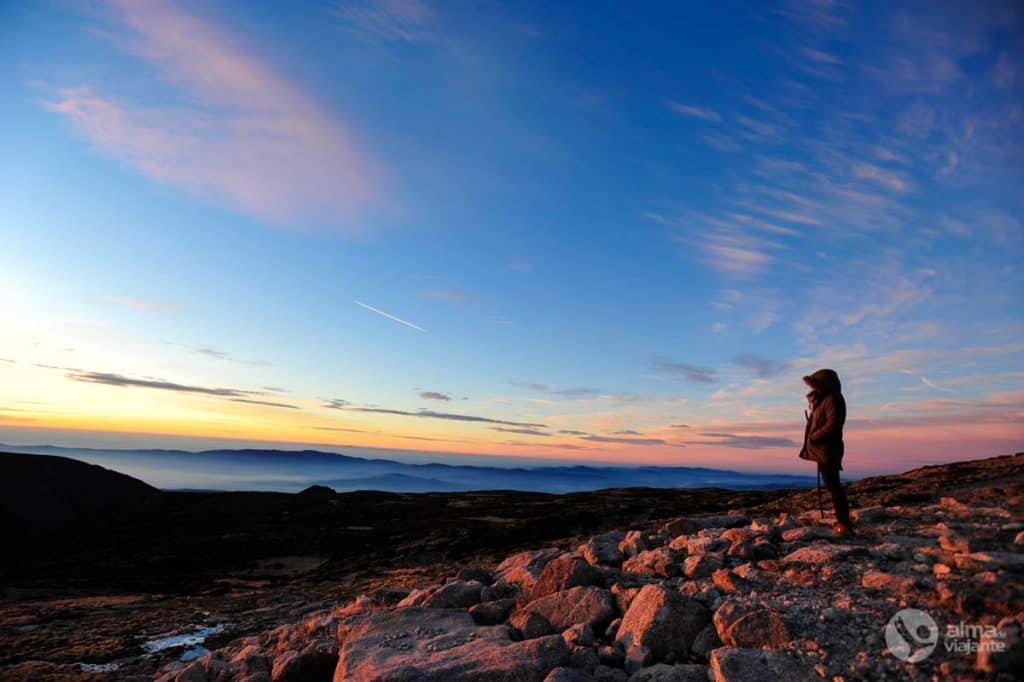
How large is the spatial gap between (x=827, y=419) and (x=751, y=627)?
5310 mm

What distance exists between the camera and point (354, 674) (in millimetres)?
7594

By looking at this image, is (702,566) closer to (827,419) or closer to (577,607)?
(577,607)

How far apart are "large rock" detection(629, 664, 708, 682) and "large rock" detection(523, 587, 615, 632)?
5.39ft

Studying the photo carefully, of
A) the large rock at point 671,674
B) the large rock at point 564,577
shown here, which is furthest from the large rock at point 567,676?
the large rock at point 564,577

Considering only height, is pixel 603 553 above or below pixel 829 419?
below

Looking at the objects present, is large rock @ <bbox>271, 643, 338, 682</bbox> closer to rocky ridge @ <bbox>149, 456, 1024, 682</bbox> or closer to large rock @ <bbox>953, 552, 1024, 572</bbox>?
rocky ridge @ <bbox>149, 456, 1024, 682</bbox>

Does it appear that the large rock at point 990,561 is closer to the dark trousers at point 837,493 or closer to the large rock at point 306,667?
the dark trousers at point 837,493

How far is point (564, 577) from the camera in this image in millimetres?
9531

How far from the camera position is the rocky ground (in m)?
6.03

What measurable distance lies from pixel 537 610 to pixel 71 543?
65.8 m

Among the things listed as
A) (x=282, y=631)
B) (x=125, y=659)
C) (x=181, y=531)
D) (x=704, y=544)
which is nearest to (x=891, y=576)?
(x=704, y=544)

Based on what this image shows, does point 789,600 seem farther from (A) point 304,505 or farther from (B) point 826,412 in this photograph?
(A) point 304,505

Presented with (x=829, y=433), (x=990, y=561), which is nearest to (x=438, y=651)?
(x=990, y=561)

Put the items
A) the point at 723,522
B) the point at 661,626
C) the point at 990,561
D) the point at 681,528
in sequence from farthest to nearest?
the point at 723,522 → the point at 681,528 → the point at 661,626 → the point at 990,561
